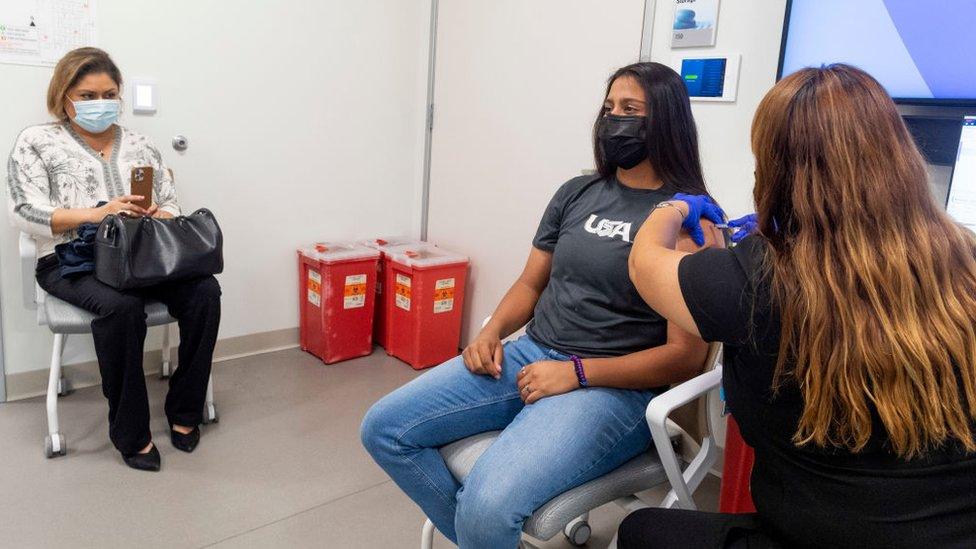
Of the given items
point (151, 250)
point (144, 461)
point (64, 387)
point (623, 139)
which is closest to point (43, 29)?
point (151, 250)

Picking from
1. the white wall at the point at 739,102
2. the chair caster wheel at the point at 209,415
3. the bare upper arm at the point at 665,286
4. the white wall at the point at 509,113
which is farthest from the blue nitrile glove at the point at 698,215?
the chair caster wheel at the point at 209,415

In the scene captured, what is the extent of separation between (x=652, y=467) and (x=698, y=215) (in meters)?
0.53

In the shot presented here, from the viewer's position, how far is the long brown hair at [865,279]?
34.9 inches

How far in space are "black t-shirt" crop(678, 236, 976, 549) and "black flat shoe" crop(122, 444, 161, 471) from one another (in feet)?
6.07

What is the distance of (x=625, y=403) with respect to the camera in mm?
1471

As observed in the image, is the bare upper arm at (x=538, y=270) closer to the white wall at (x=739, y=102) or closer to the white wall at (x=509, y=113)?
the white wall at (x=739, y=102)

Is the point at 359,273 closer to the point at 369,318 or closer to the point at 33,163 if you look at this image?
the point at 369,318

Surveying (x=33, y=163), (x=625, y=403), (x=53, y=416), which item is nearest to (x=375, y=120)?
(x=33, y=163)

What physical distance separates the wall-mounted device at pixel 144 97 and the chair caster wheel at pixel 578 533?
7.21 ft

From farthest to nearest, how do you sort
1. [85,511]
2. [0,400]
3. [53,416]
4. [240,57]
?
[240,57], [0,400], [53,416], [85,511]

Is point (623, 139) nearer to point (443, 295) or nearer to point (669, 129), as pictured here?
point (669, 129)

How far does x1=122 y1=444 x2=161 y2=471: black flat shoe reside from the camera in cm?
218

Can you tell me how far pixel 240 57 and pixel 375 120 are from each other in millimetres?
707

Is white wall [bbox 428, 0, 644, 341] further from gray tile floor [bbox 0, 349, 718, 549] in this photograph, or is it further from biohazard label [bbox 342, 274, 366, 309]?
gray tile floor [bbox 0, 349, 718, 549]
